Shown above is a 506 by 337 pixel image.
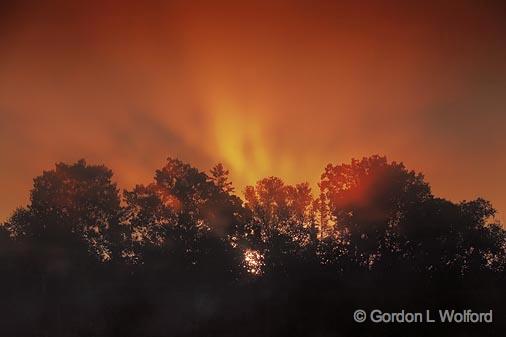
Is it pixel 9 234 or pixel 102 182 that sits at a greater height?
pixel 102 182

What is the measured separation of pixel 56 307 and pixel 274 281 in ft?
79.4

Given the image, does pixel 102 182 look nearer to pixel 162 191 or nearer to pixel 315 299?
pixel 162 191

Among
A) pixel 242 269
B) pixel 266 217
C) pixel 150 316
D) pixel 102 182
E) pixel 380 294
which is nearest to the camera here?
pixel 380 294

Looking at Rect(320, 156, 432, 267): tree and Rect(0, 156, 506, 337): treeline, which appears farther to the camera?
Rect(320, 156, 432, 267): tree

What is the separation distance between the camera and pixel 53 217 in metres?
72.7

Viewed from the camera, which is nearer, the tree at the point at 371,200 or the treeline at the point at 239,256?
the treeline at the point at 239,256

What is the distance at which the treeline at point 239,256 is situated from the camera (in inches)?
2186

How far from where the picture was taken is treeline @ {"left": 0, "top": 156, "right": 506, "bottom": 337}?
182ft

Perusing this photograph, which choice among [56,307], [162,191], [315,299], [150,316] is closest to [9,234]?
[56,307]

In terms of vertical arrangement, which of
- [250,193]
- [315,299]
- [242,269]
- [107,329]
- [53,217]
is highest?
[250,193]

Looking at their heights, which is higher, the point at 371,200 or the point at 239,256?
the point at 371,200

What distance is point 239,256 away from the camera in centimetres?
6644

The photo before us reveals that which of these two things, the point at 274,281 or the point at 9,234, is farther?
the point at 9,234

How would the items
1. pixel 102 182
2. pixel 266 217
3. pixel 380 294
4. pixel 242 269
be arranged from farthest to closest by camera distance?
1. pixel 102 182
2. pixel 266 217
3. pixel 242 269
4. pixel 380 294
